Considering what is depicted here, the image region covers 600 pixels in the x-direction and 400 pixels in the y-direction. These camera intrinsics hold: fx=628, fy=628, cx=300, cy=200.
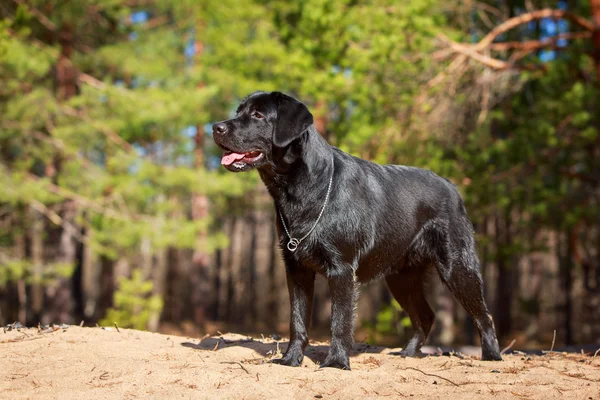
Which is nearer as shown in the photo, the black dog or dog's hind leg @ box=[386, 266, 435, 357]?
the black dog

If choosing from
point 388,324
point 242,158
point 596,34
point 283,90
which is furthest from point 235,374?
point 283,90

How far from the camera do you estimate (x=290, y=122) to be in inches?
202

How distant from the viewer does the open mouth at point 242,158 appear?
5.20 meters

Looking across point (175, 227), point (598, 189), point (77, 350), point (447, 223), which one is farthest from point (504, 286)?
point (77, 350)

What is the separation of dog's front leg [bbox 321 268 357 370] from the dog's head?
45.8 inches

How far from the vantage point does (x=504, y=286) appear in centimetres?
2203

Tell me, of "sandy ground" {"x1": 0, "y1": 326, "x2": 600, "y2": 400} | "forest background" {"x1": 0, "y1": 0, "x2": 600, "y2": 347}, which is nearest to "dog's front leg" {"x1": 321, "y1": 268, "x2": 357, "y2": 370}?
"sandy ground" {"x1": 0, "y1": 326, "x2": 600, "y2": 400}

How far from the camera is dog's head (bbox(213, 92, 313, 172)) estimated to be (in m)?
5.13

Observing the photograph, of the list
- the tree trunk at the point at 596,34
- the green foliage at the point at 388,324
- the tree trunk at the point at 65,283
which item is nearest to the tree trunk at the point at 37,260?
the tree trunk at the point at 65,283

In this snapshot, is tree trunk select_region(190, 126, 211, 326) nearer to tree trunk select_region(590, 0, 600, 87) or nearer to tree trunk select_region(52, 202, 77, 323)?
tree trunk select_region(52, 202, 77, 323)

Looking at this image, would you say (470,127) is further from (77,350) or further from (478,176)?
(77,350)

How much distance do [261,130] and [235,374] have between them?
6.47ft

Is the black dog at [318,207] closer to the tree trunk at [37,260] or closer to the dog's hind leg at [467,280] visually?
the dog's hind leg at [467,280]

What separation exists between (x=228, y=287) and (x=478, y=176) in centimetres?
2448
